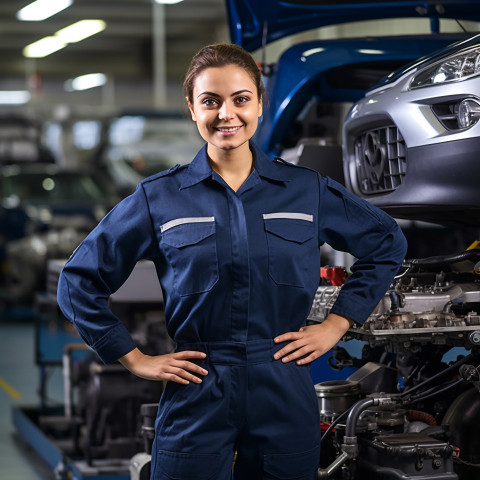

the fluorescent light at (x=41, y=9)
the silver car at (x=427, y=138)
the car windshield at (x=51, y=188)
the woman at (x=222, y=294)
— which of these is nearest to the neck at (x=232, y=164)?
the woman at (x=222, y=294)

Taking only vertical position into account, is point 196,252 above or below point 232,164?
below

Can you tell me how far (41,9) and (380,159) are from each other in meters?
16.8

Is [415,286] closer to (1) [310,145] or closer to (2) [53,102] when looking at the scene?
(1) [310,145]

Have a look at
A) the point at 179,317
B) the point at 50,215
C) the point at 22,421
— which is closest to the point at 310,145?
the point at 179,317

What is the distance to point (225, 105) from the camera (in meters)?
2.17

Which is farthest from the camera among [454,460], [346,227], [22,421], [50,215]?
[50,215]

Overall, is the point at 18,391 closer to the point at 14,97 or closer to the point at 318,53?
the point at 318,53

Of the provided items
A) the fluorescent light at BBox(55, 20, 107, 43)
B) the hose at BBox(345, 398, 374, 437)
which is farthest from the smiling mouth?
the fluorescent light at BBox(55, 20, 107, 43)

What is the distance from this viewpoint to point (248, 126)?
2203 millimetres

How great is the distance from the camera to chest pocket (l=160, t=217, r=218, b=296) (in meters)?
2.14

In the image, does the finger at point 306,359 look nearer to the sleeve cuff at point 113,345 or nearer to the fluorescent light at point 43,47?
the sleeve cuff at point 113,345

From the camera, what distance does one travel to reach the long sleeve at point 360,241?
2.29 metres

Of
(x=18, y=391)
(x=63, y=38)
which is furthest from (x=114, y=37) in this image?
(x=18, y=391)

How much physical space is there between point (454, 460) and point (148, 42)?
24.3 meters
